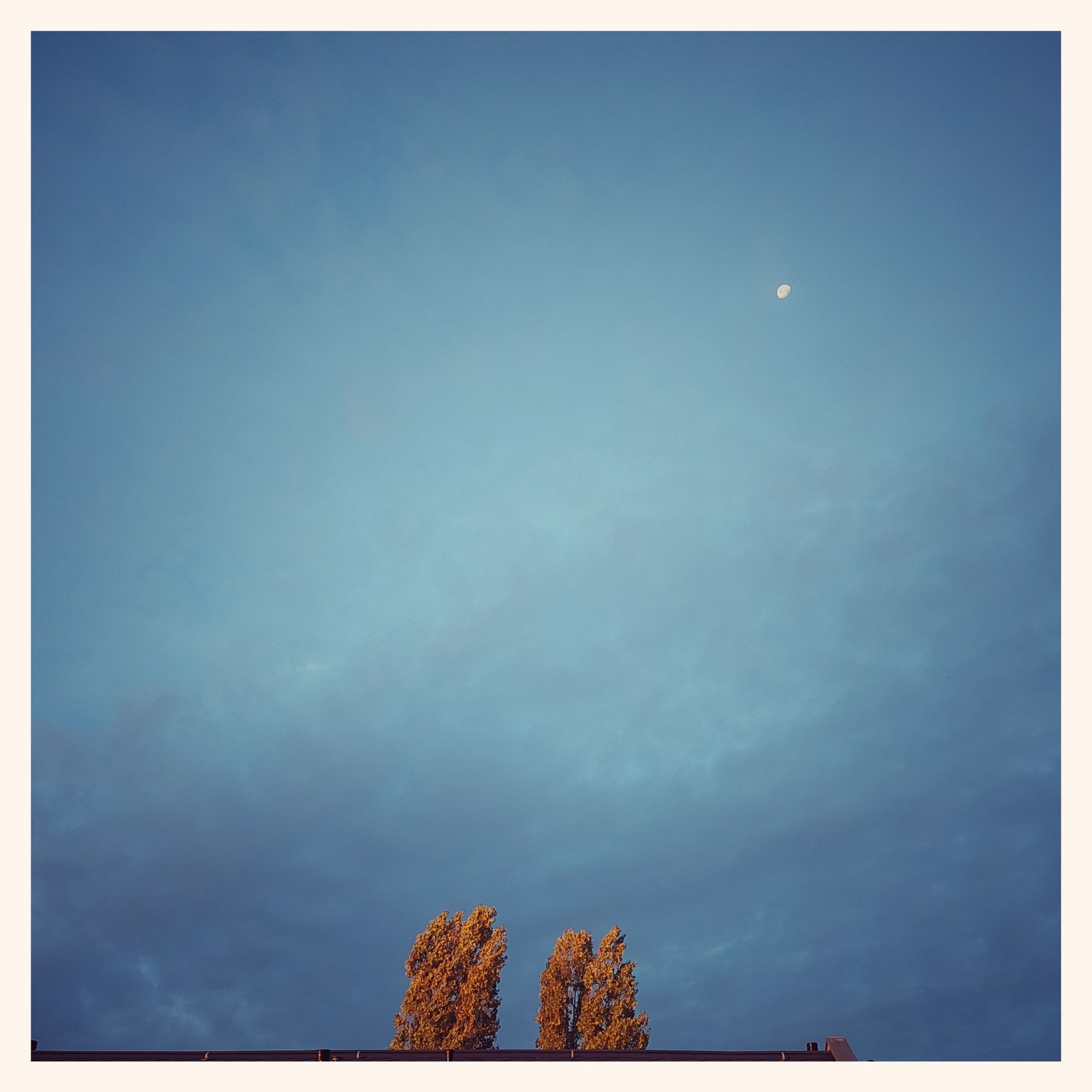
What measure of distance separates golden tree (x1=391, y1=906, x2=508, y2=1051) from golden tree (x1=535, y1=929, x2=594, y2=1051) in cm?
152

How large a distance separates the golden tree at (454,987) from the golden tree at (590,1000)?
5.56 feet

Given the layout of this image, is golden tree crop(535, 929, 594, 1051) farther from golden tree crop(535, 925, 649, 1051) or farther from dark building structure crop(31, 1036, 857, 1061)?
dark building structure crop(31, 1036, 857, 1061)

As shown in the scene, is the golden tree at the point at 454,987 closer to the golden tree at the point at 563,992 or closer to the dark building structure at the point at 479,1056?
the golden tree at the point at 563,992

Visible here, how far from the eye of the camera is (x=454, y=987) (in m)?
20.1

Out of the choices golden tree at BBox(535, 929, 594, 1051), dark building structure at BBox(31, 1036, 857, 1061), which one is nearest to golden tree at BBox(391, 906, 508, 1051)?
golden tree at BBox(535, 929, 594, 1051)

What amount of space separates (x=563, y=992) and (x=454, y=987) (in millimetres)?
3483

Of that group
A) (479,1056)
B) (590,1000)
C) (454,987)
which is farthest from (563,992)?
(479,1056)
